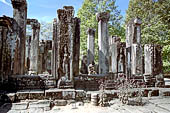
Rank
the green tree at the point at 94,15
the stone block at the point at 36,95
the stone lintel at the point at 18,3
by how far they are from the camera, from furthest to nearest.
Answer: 1. the green tree at the point at 94,15
2. the stone lintel at the point at 18,3
3. the stone block at the point at 36,95

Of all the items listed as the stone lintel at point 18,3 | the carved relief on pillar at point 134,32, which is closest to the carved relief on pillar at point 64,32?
the stone lintel at point 18,3

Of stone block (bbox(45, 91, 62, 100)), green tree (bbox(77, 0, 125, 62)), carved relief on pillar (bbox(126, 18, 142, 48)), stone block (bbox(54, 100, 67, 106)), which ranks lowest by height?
stone block (bbox(54, 100, 67, 106))

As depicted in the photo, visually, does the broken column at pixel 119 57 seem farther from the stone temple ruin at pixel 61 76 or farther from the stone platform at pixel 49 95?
the stone platform at pixel 49 95

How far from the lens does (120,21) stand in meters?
16.4

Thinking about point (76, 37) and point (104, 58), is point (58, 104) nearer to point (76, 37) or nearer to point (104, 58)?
point (76, 37)

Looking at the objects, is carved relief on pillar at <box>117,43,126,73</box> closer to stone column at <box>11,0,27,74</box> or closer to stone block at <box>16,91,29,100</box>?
stone column at <box>11,0,27,74</box>

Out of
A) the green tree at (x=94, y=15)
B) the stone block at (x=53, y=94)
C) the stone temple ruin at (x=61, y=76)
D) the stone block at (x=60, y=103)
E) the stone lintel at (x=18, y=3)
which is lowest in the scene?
the stone block at (x=60, y=103)

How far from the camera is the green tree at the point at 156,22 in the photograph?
11.2 metres

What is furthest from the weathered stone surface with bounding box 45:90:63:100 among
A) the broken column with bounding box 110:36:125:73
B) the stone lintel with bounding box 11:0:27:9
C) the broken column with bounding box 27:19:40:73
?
the broken column with bounding box 27:19:40:73

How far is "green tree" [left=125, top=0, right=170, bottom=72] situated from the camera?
36.7ft

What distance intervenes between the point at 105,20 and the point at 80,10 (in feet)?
32.1

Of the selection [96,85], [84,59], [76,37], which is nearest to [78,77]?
Answer: [96,85]

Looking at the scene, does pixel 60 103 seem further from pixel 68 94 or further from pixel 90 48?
pixel 90 48

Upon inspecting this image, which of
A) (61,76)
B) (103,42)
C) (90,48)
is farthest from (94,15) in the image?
(61,76)
